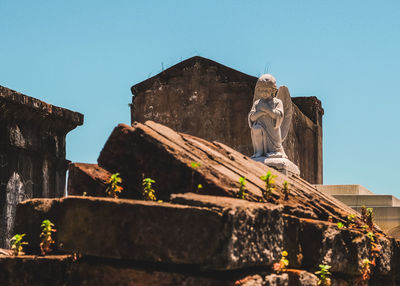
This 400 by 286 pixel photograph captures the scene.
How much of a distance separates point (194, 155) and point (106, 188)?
0.63m

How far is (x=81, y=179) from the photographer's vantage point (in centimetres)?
446

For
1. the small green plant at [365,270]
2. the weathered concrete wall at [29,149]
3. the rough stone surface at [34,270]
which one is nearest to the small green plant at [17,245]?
the rough stone surface at [34,270]

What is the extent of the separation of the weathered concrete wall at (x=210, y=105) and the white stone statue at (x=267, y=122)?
19.8ft

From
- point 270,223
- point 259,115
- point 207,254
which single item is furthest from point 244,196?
point 259,115

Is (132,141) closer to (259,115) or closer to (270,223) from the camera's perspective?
(270,223)

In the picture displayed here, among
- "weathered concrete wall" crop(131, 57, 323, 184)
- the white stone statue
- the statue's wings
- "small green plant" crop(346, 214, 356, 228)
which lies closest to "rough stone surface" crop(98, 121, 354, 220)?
"small green plant" crop(346, 214, 356, 228)

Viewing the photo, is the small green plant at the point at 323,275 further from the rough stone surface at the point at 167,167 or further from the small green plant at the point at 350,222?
the small green plant at the point at 350,222

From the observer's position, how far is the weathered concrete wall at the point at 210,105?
17469 millimetres

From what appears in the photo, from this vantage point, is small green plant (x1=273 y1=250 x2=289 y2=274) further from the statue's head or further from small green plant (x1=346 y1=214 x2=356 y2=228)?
the statue's head

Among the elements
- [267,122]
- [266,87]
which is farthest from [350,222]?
[267,122]

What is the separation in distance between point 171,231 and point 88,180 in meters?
1.06

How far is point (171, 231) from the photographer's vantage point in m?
3.56

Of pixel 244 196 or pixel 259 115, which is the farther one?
pixel 259 115

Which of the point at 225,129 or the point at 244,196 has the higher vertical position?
the point at 225,129
